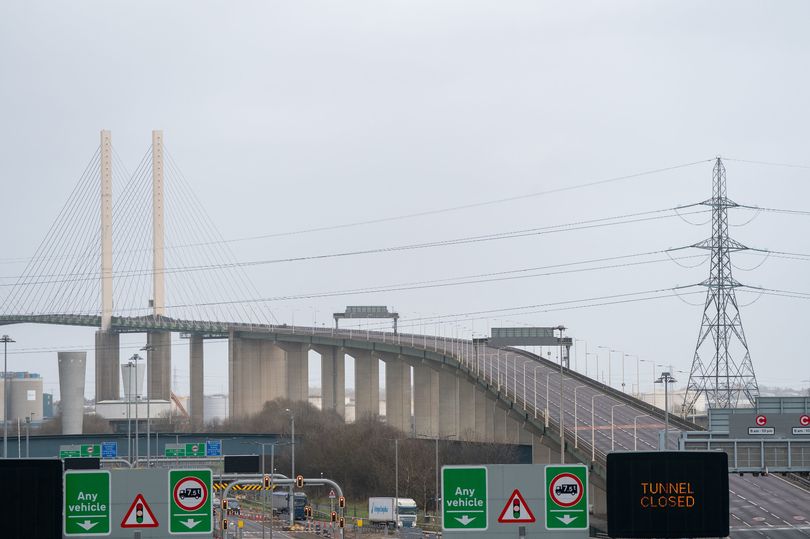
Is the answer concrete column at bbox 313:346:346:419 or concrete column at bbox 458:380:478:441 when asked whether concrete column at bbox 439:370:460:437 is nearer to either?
concrete column at bbox 458:380:478:441

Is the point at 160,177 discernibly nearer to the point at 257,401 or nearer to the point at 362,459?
the point at 257,401

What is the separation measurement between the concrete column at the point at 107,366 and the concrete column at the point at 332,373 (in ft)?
86.1

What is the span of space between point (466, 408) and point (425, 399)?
15.7 meters

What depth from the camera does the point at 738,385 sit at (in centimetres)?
9744

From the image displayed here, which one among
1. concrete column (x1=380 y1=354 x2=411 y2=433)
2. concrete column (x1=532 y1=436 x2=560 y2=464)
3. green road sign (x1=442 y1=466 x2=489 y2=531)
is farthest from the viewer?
concrete column (x1=380 y1=354 x2=411 y2=433)

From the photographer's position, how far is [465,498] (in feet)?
95.8

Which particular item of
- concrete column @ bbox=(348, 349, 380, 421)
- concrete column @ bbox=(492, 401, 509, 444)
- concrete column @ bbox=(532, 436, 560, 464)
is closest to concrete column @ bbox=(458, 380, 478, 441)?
concrete column @ bbox=(492, 401, 509, 444)

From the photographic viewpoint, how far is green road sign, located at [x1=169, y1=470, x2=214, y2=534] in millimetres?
30125

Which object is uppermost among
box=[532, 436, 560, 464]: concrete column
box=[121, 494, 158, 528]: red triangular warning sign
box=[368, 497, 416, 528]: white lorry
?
box=[121, 494, 158, 528]: red triangular warning sign

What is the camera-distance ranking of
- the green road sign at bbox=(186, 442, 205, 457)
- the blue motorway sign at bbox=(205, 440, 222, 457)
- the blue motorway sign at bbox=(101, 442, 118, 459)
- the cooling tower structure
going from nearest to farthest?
the blue motorway sign at bbox=(205, 440, 222, 457)
the green road sign at bbox=(186, 442, 205, 457)
the blue motorway sign at bbox=(101, 442, 118, 459)
the cooling tower structure

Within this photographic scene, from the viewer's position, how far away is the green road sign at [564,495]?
→ 29.3m

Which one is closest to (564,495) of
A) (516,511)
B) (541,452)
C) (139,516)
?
(516,511)

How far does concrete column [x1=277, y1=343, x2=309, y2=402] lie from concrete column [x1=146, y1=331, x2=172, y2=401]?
48.2 ft

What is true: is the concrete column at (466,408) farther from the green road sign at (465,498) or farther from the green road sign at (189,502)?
the green road sign at (465,498)
